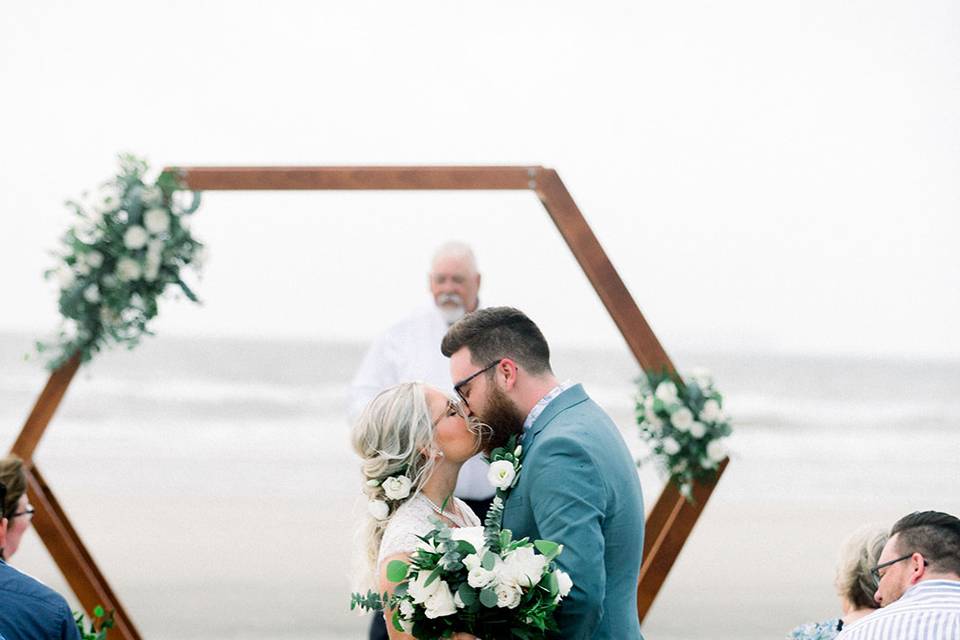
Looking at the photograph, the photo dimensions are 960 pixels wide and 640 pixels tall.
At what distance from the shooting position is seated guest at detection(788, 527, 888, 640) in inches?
167

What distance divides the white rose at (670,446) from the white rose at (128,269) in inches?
105

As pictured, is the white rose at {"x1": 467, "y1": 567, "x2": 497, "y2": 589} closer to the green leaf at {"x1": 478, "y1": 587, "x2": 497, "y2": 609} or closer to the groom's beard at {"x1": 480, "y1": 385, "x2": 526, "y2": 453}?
the green leaf at {"x1": 478, "y1": 587, "x2": 497, "y2": 609}

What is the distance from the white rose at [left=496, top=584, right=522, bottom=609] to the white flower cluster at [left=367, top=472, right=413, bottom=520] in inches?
30.8

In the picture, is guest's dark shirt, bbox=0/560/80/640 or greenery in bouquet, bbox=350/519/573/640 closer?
greenery in bouquet, bbox=350/519/573/640

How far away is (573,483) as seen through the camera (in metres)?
3.22

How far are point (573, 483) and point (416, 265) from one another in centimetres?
2142

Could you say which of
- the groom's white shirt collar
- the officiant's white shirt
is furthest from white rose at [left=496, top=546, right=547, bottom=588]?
the officiant's white shirt

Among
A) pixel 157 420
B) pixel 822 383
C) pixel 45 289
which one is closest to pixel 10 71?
pixel 45 289

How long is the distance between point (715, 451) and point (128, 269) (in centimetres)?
295

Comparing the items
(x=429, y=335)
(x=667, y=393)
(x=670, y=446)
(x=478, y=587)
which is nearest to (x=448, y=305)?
(x=429, y=335)

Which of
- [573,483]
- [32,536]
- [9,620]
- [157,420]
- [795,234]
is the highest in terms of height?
[795,234]

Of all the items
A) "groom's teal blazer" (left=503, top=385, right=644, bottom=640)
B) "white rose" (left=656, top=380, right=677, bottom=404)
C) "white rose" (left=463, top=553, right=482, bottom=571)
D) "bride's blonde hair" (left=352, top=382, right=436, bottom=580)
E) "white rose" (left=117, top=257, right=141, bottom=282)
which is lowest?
"white rose" (left=463, top=553, right=482, bottom=571)

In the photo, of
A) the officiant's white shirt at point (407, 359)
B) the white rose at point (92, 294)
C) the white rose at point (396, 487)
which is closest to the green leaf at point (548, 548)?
the white rose at point (396, 487)

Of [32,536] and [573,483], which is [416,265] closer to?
[32,536]
